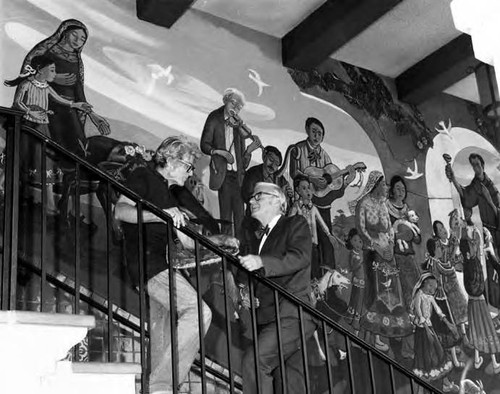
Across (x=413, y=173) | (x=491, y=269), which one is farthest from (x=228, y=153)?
(x=491, y=269)

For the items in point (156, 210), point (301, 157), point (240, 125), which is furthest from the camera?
point (301, 157)

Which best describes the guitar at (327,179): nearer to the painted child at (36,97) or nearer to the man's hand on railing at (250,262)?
the painted child at (36,97)

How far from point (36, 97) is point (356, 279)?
3043 mm

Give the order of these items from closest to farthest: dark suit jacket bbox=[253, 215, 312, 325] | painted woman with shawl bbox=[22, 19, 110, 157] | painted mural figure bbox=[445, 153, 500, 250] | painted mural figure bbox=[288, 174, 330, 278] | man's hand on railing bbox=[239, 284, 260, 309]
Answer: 1. dark suit jacket bbox=[253, 215, 312, 325]
2. painted woman with shawl bbox=[22, 19, 110, 157]
3. man's hand on railing bbox=[239, 284, 260, 309]
4. painted mural figure bbox=[288, 174, 330, 278]
5. painted mural figure bbox=[445, 153, 500, 250]

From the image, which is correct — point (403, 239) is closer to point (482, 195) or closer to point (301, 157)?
point (301, 157)

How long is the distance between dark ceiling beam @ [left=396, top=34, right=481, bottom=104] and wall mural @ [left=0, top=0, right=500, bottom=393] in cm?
18

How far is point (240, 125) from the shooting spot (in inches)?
248

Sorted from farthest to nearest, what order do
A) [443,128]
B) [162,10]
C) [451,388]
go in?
[443,128] → [451,388] → [162,10]

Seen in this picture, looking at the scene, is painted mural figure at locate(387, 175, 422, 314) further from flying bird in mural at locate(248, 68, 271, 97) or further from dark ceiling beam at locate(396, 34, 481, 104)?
flying bird in mural at locate(248, 68, 271, 97)

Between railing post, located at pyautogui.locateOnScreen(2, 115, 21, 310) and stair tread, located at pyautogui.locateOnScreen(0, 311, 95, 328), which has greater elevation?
railing post, located at pyautogui.locateOnScreen(2, 115, 21, 310)

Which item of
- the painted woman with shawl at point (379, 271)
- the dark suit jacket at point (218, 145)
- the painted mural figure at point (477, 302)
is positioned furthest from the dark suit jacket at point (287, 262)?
the painted mural figure at point (477, 302)

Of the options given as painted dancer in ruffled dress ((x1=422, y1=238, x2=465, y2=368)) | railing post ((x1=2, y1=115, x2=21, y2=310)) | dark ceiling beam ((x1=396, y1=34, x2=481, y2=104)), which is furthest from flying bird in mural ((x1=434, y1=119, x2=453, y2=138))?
railing post ((x1=2, y1=115, x2=21, y2=310))

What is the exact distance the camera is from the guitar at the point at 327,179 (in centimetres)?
652

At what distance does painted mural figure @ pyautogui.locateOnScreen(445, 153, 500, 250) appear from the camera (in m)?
7.75
